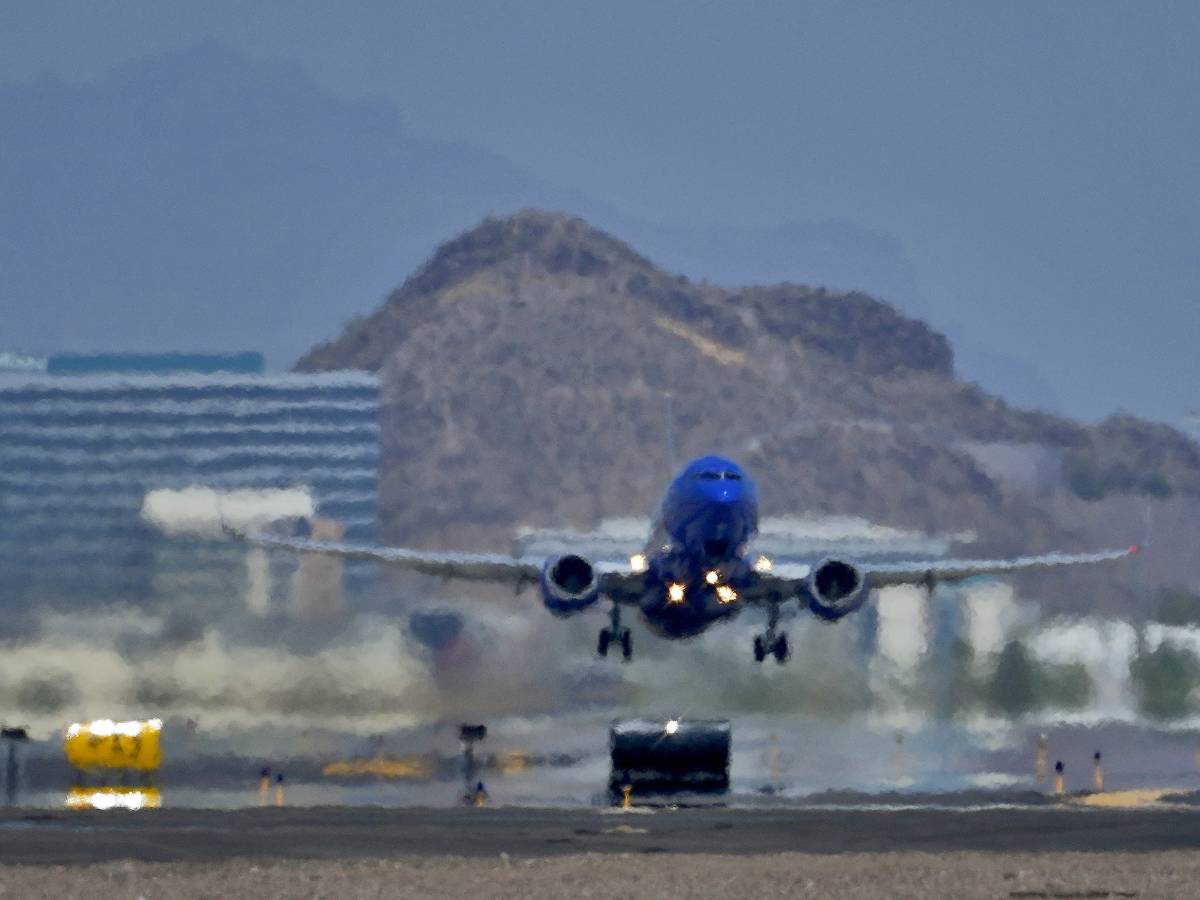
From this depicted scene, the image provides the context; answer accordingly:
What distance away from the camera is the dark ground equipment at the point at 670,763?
54438 millimetres

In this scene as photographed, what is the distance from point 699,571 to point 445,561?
1007 centimetres

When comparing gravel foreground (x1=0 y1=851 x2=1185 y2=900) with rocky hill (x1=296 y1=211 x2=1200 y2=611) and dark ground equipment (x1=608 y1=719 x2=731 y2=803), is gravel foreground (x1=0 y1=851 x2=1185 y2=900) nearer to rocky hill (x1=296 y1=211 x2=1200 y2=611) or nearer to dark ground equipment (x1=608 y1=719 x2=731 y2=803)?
dark ground equipment (x1=608 y1=719 x2=731 y2=803)

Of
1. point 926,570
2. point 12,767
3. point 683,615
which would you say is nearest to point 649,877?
point 12,767

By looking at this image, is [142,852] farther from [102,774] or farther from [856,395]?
[856,395]

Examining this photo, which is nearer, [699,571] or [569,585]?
[699,571]

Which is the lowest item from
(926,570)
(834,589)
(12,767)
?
(12,767)

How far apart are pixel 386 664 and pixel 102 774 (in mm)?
9402

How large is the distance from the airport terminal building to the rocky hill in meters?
5.78

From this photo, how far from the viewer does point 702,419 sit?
592ft

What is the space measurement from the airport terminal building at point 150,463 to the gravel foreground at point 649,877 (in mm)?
34451

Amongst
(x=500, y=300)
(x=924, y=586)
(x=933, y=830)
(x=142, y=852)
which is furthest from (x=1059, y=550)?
(x=500, y=300)

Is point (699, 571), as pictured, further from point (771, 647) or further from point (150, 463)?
point (150, 463)

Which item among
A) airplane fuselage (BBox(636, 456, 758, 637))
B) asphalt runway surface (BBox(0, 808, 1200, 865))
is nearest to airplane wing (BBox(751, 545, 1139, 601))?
airplane fuselage (BBox(636, 456, 758, 637))

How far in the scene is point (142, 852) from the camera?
41.1 metres
